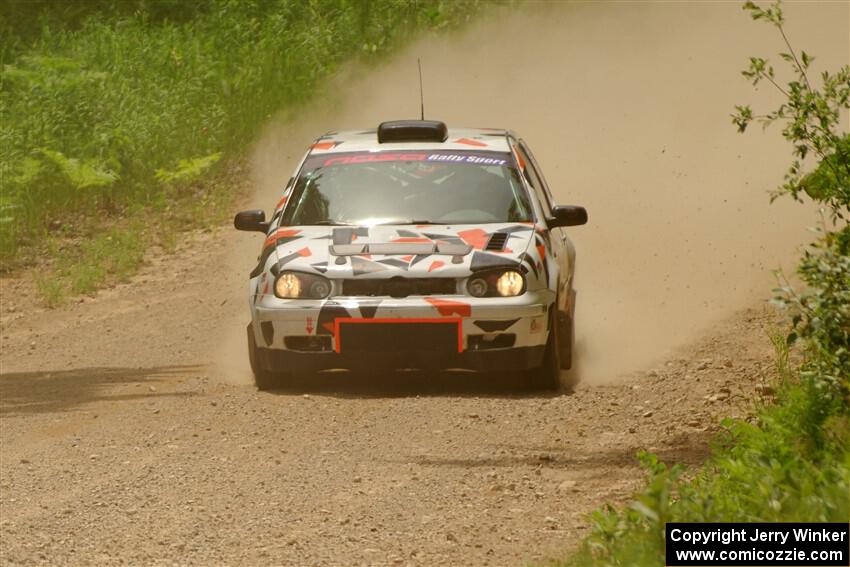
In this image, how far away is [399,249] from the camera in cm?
1020

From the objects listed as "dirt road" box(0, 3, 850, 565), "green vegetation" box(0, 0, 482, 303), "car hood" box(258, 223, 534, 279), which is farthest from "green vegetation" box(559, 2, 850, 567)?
"green vegetation" box(0, 0, 482, 303)

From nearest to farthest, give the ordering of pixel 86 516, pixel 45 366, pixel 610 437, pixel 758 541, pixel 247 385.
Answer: pixel 758 541
pixel 86 516
pixel 610 437
pixel 247 385
pixel 45 366

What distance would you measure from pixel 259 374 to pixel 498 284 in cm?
168

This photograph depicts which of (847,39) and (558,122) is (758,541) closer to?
(558,122)

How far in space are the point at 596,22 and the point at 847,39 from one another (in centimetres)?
413

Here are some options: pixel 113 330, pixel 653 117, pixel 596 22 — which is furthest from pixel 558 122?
pixel 113 330

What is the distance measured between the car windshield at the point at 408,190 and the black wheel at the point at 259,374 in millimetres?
976

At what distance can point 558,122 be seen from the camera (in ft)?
78.6

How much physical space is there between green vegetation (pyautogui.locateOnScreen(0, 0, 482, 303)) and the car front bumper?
22.8 feet

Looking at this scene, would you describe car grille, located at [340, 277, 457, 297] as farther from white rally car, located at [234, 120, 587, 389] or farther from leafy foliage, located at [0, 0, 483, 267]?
leafy foliage, located at [0, 0, 483, 267]

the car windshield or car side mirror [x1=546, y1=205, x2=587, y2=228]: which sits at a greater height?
the car windshield

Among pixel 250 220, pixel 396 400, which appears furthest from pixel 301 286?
pixel 250 220

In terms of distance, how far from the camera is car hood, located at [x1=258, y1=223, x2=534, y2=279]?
10.0m

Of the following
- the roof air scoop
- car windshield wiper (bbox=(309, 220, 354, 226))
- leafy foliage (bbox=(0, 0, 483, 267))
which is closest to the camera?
car windshield wiper (bbox=(309, 220, 354, 226))
